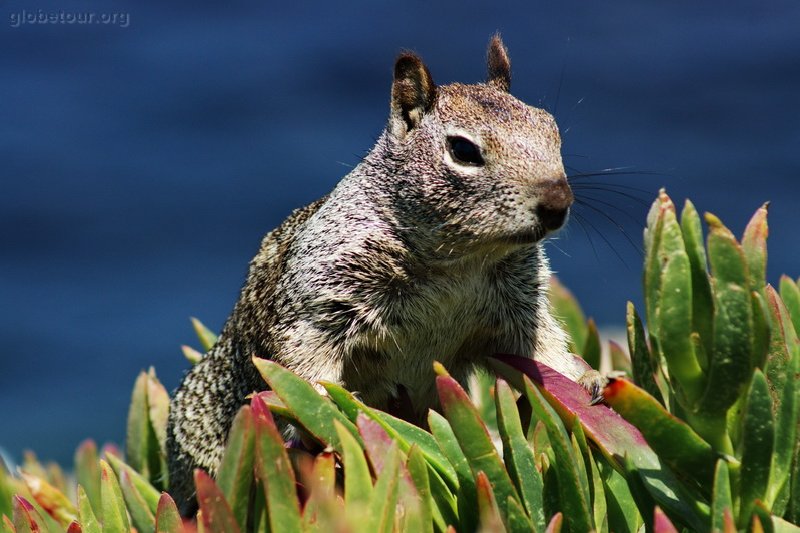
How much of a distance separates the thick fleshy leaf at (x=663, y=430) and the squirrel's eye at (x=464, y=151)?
1339 mm

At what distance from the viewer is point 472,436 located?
1810 mm

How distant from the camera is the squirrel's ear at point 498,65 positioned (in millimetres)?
3496

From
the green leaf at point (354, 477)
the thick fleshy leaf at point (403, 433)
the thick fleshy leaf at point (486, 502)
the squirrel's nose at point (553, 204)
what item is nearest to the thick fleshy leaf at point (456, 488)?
the thick fleshy leaf at point (403, 433)

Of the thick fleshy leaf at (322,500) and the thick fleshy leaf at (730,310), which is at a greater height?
the thick fleshy leaf at (730,310)

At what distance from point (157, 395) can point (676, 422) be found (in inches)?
93.8

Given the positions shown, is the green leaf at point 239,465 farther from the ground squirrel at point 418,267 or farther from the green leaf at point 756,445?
the ground squirrel at point 418,267

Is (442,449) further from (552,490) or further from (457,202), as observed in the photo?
(457,202)

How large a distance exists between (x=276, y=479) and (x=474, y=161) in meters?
1.50

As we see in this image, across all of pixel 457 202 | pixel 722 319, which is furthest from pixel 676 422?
pixel 457 202

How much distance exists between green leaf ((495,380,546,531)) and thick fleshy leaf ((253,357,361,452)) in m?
0.35

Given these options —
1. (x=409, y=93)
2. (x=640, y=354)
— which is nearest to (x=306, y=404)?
(x=640, y=354)

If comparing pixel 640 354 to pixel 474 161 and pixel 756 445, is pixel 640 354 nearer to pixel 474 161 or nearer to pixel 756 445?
pixel 756 445

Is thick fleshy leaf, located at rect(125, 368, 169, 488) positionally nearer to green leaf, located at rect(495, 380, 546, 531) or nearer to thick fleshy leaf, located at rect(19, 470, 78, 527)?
thick fleshy leaf, located at rect(19, 470, 78, 527)

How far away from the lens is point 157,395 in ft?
12.2
